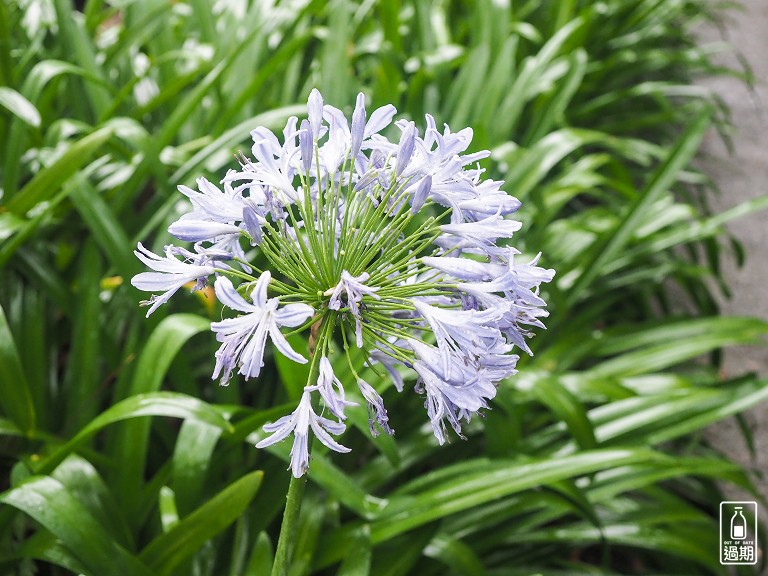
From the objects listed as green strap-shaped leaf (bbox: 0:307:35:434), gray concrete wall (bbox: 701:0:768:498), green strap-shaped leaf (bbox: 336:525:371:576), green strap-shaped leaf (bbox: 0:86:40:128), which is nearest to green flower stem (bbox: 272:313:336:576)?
green strap-shaped leaf (bbox: 336:525:371:576)

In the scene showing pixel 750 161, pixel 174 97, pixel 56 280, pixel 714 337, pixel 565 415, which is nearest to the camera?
pixel 565 415

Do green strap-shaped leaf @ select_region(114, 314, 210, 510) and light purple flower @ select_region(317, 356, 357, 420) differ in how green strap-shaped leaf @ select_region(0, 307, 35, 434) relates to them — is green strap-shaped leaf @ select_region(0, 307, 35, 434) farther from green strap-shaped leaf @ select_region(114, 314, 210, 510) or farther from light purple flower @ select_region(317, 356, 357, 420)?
light purple flower @ select_region(317, 356, 357, 420)

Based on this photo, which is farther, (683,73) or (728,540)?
(683,73)

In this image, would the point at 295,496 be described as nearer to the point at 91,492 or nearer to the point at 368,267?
the point at 368,267

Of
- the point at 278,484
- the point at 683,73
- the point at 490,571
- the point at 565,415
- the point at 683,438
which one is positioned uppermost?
the point at 683,73

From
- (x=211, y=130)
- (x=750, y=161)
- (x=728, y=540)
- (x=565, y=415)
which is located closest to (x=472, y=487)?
(x=565, y=415)

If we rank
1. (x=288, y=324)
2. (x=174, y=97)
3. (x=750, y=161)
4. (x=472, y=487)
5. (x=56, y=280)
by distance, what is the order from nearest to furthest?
1. (x=288, y=324)
2. (x=472, y=487)
3. (x=56, y=280)
4. (x=174, y=97)
5. (x=750, y=161)

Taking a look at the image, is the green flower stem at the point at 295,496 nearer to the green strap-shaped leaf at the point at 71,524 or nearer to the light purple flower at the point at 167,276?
the light purple flower at the point at 167,276

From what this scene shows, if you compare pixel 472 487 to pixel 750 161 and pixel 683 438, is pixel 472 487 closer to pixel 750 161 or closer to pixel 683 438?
pixel 683 438

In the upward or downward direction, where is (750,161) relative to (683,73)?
downward
